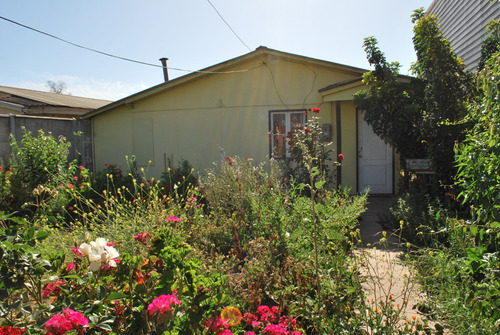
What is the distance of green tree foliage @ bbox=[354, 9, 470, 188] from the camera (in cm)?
566

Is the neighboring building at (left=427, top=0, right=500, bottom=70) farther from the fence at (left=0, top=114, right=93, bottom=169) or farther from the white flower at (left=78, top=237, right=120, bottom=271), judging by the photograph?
the fence at (left=0, top=114, right=93, bottom=169)

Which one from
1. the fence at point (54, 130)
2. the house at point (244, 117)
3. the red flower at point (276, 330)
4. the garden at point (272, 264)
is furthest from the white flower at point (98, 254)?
the fence at point (54, 130)

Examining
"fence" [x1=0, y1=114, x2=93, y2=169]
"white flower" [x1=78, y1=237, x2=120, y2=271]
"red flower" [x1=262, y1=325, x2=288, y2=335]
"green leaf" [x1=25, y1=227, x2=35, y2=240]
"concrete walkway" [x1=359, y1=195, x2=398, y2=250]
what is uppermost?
"fence" [x1=0, y1=114, x2=93, y2=169]

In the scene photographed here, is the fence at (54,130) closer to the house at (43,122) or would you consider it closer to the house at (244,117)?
the house at (43,122)

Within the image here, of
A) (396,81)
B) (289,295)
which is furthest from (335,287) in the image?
(396,81)

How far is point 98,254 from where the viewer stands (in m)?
1.75

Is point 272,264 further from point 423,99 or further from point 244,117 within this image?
point 244,117

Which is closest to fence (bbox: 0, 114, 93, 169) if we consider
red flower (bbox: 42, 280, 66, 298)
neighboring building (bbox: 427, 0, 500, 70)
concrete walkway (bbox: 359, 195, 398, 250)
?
red flower (bbox: 42, 280, 66, 298)

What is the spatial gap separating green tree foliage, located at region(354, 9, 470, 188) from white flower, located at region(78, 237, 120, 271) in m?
5.27

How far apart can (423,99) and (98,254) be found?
6025 mm

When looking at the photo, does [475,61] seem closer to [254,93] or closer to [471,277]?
[254,93]

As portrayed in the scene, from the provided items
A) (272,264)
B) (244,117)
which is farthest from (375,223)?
(244,117)

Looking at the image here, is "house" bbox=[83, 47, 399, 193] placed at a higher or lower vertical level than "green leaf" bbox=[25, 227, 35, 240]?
higher

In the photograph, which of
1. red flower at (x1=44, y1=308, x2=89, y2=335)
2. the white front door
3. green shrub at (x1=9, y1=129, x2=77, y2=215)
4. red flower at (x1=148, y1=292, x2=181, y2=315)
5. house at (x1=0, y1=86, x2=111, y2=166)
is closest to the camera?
red flower at (x1=44, y1=308, x2=89, y2=335)
